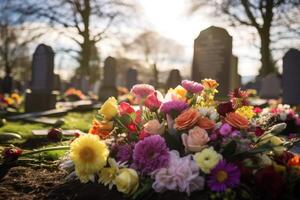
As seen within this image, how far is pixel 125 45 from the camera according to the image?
101 feet

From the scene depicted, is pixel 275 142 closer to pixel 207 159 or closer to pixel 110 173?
pixel 207 159

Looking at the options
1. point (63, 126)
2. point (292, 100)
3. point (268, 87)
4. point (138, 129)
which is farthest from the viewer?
point (268, 87)

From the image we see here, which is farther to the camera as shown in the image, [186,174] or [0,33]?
[0,33]

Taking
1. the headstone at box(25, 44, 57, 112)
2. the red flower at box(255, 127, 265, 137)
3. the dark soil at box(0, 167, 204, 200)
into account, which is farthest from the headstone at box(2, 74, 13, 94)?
the red flower at box(255, 127, 265, 137)

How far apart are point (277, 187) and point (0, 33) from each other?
4943cm

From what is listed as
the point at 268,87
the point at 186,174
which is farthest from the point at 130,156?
the point at 268,87

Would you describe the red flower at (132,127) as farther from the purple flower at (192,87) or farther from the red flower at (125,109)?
the purple flower at (192,87)

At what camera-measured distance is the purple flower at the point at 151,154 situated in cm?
346

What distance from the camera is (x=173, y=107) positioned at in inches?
149

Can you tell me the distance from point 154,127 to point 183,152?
30 centimetres

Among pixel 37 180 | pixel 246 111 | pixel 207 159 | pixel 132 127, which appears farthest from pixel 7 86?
pixel 207 159

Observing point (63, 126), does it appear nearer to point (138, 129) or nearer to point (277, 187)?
point (138, 129)

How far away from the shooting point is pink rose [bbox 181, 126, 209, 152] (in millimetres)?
3531

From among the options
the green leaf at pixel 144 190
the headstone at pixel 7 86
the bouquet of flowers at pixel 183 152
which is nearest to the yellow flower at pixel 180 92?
the bouquet of flowers at pixel 183 152
